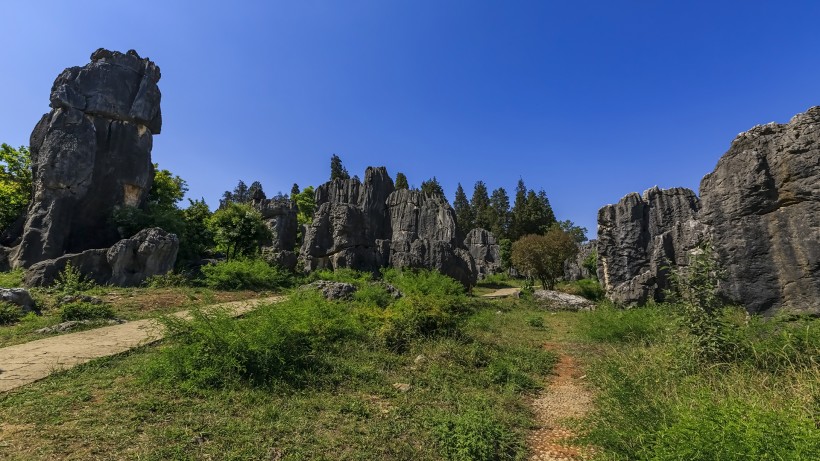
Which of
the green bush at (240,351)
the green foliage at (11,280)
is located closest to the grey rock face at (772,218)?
the green bush at (240,351)

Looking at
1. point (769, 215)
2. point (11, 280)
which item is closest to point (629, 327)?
point (769, 215)

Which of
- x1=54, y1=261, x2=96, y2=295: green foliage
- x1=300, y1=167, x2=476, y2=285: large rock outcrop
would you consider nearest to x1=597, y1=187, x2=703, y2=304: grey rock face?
x1=300, y1=167, x2=476, y2=285: large rock outcrop

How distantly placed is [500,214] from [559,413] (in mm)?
55215

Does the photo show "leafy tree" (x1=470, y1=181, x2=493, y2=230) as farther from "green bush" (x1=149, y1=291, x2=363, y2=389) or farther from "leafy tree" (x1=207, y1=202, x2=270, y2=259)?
"green bush" (x1=149, y1=291, x2=363, y2=389)

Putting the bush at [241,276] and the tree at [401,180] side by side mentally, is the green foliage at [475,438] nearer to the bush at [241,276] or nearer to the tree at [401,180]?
the bush at [241,276]

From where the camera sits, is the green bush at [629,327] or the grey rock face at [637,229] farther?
the grey rock face at [637,229]

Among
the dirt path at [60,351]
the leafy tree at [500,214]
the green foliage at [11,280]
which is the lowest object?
the dirt path at [60,351]

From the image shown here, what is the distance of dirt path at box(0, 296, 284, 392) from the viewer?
17.9 ft

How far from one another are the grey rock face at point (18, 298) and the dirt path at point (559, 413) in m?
12.9

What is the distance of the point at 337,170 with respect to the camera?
200ft

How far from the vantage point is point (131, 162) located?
23531mm

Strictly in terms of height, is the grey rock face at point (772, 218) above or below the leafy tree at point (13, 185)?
below

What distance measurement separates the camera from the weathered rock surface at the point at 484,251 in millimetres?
41312

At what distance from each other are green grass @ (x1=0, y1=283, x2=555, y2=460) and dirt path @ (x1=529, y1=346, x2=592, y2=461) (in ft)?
0.61
